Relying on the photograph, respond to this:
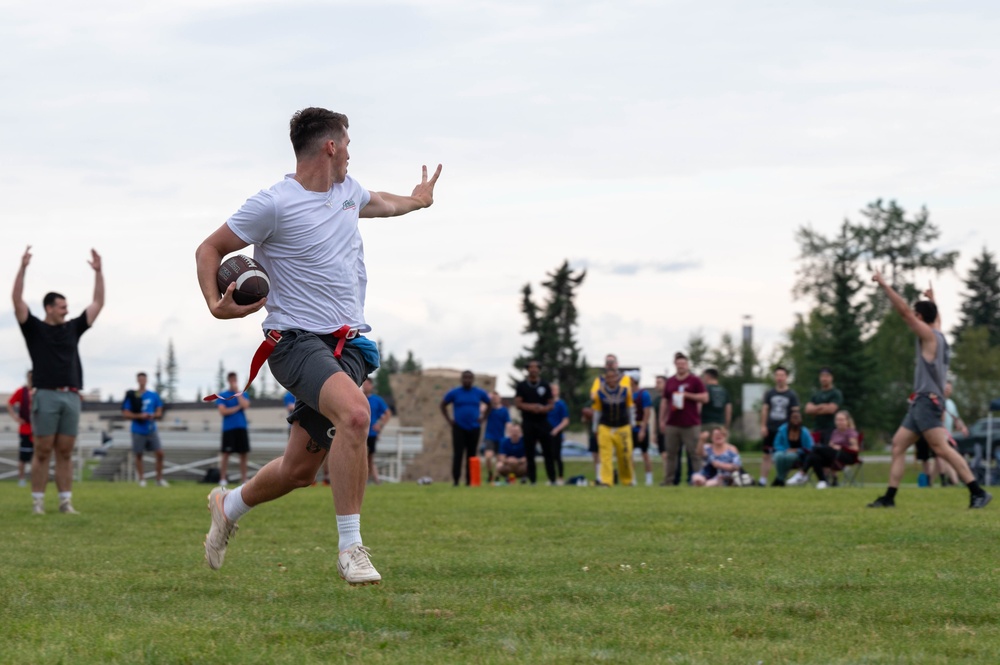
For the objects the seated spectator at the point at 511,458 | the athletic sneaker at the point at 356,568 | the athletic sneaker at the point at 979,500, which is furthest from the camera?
the seated spectator at the point at 511,458

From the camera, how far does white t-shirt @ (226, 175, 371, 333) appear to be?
6.37 m

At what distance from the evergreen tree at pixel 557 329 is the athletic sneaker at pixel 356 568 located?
261ft

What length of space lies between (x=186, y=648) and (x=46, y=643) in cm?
53

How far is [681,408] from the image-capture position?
21109mm

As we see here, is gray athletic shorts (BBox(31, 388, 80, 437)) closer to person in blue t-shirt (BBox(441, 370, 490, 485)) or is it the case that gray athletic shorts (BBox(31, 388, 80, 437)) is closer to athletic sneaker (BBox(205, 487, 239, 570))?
athletic sneaker (BBox(205, 487, 239, 570))

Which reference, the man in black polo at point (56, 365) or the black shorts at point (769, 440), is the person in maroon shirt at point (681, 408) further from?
the man in black polo at point (56, 365)

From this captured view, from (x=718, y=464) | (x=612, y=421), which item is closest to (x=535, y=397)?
(x=612, y=421)

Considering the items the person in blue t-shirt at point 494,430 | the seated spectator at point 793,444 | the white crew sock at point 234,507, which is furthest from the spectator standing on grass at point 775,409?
the white crew sock at point 234,507

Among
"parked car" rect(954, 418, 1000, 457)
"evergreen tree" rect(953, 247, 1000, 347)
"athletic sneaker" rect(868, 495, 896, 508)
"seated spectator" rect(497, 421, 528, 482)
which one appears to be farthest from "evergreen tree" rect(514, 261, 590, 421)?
"athletic sneaker" rect(868, 495, 896, 508)

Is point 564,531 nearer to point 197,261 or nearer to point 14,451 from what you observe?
point 197,261

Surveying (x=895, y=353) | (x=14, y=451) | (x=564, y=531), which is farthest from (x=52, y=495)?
(x=895, y=353)

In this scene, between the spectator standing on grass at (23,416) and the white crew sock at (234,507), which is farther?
the spectator standing on grass at (23,416)

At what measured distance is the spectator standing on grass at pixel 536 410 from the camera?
2230 centimetres

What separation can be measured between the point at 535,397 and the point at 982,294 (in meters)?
95.1
